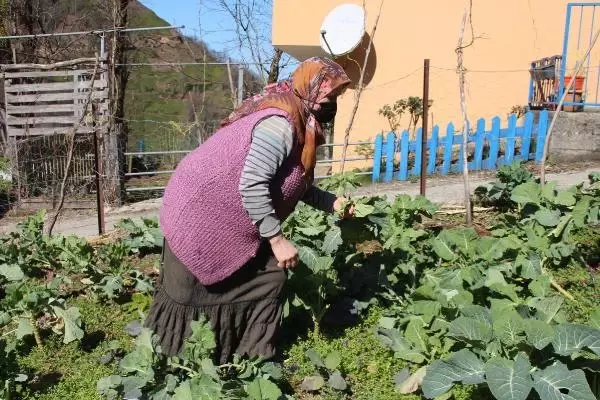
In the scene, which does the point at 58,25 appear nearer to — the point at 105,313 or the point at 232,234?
the point at 105,313

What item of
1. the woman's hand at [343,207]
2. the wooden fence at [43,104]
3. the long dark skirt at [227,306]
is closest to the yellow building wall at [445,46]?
the wooden fence at [43,104]

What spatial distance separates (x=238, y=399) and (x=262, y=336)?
657 millimetres

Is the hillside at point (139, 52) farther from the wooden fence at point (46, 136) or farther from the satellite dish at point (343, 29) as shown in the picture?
the satellite dish at point (343, 29)

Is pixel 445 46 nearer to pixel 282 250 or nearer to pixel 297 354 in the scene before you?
pixel 297 354

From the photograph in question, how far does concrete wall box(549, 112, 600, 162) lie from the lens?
339 inches

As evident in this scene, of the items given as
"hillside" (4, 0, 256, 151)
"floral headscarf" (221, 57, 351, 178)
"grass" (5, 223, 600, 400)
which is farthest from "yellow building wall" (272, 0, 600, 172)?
"floral headscarf" (221, 57, 351, 178)

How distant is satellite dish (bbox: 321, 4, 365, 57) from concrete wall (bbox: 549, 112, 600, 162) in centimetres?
360

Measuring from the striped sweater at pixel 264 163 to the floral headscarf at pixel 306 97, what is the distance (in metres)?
0.08

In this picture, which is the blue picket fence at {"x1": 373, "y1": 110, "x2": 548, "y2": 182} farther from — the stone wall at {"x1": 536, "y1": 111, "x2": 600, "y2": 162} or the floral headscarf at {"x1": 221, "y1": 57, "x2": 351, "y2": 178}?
the floral headscarf at {"x1": 221, "y1": 57, "x2": 351, "y2": 178}

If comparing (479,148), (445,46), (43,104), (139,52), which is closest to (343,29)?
(445,46)

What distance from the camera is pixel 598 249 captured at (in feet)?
14.4

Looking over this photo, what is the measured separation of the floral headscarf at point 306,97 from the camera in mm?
2676

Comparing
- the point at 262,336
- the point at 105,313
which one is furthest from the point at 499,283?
the point at 105,313

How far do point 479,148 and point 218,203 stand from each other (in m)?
7.32
